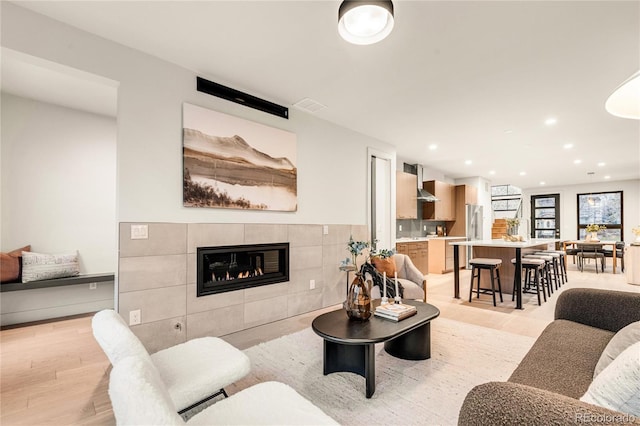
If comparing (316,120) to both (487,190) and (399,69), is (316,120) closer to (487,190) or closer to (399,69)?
(399,69)

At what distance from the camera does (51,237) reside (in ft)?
12.2

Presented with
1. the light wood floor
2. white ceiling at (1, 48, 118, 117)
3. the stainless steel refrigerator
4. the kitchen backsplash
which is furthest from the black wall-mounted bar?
the stainless steel refrigerator

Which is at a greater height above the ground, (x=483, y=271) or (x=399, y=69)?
(x=399, y=69)

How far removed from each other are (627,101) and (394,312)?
1897 mm

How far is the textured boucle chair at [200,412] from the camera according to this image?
82 centimetres

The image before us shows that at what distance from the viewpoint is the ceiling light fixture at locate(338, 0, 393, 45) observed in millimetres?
1812

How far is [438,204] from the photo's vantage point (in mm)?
7672

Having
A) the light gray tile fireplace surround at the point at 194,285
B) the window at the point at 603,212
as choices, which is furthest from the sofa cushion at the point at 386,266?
the window at the point at 603,212

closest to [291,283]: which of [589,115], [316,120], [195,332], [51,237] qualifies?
[195,332]

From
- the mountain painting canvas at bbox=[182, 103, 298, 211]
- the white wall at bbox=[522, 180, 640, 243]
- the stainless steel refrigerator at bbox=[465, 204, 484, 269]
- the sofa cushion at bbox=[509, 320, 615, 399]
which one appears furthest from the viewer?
the white wall at bbox=[522, 180, 640, 243]

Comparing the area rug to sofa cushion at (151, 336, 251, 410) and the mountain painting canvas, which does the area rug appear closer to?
sofa cushion at (151, 336, 251, 410)

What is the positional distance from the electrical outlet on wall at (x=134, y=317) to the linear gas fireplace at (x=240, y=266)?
56 centimetres

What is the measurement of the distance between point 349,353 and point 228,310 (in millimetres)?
1555

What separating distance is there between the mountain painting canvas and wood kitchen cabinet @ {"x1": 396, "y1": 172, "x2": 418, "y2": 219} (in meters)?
3.17
